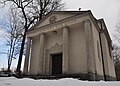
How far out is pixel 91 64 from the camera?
28.4 ft

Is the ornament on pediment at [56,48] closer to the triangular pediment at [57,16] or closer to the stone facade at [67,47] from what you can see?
the stone facade at [67,47]

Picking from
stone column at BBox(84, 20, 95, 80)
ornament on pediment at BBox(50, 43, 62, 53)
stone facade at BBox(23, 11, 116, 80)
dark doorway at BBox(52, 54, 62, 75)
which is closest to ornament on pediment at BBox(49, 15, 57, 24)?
stone facade at BBox(23, 11, 116, 80)

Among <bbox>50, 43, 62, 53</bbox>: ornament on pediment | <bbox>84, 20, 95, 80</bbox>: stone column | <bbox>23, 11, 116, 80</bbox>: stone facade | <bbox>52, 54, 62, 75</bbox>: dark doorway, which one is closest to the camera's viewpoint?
<bbox>84, 20, 95, 80</bbox>: stone column

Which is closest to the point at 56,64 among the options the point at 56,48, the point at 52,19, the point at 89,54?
the point at 56,48

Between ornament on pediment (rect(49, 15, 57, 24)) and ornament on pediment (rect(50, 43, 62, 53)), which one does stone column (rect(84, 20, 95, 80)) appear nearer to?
ornament on pediment (rect(50, 43, 62, 53))

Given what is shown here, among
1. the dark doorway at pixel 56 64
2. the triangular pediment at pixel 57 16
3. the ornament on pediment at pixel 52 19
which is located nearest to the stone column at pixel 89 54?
the triangular pediment at pixel 57 16

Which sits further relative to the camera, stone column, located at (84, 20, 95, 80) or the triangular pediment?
the triangular pediment

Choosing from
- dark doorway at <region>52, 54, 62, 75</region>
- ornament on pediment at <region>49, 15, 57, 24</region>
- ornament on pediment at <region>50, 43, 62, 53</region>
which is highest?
ornament on pediment at <region>49, 15, 57, 24</region>

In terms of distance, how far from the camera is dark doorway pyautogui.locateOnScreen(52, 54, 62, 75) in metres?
11.8

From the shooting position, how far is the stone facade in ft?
32.7

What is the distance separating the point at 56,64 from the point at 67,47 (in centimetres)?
275

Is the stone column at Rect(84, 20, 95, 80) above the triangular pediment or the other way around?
the other way around

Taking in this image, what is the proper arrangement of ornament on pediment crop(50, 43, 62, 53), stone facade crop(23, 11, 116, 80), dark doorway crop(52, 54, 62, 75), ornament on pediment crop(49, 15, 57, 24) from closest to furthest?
1. stone facade crop(23, 11, 116, 80)
2. dark doorway crop(52, 54, 62, 75)
3. ornament on pediment crop(50, 43, 62, 53)
4. ornament on pediment crop(49, 15, 57, 24)

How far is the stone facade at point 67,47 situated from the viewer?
9.97m
